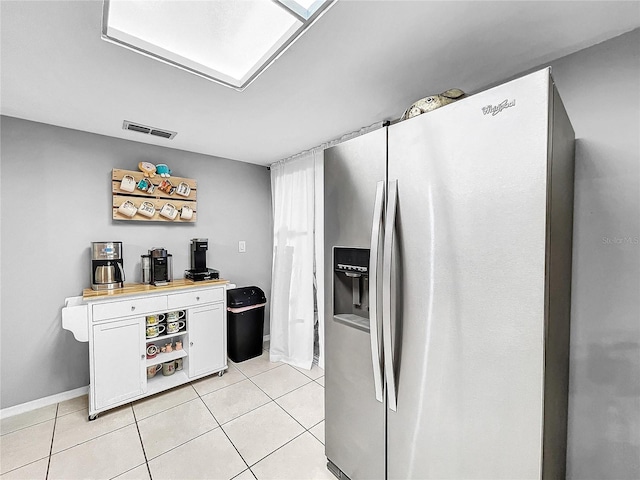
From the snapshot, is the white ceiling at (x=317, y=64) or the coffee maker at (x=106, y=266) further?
the coffee maker at (x=106, y=266)

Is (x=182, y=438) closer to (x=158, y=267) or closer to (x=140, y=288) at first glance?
(x=140, y=288)

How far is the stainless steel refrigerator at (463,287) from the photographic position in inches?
35.3

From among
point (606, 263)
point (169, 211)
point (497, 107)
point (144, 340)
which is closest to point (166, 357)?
point (144, 340)

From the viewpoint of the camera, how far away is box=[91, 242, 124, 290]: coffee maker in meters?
2.33

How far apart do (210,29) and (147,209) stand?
1.94 m

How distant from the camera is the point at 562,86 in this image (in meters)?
1.41

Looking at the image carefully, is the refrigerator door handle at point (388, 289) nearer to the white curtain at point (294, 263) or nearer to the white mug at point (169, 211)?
the white curtain at point (294, 263)

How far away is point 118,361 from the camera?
2.19 meters

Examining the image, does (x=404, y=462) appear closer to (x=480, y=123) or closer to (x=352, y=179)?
(x=352, y=179)

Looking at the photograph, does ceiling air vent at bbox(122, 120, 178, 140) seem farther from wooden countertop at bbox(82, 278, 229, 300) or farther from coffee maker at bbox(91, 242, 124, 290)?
wooden countertop at bbox(82, 278, 229, 300)

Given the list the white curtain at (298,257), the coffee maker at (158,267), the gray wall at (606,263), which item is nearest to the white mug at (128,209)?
the coffee maker at (158,267)

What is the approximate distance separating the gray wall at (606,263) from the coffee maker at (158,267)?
9.80 feet

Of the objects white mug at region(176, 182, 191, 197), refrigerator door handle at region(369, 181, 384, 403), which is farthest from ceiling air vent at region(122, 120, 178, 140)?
refrigerator door handle at region(369, 181, 384, 403)

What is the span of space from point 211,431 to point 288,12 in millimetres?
2502
